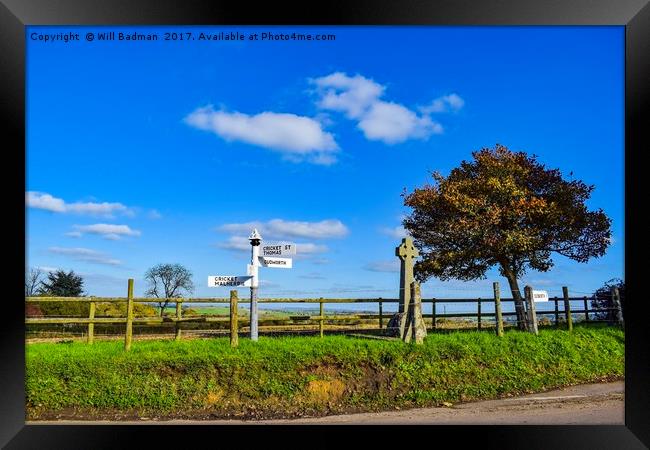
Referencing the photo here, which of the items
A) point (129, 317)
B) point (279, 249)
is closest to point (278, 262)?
point (279, 249)

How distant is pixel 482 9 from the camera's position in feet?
18.4

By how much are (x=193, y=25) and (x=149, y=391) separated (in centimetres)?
554

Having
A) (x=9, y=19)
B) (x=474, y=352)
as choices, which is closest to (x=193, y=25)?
(x=9, y=19)

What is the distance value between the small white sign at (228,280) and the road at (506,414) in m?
2.32

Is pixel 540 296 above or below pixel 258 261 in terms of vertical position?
below

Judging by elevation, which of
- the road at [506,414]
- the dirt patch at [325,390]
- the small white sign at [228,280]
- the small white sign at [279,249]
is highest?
the small white sign at [279,249]

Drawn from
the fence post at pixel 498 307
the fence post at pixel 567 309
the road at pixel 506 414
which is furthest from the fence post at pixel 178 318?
the fence post at pixel 567 309

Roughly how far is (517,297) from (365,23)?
9576 mm

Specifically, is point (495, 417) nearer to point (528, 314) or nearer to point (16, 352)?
point (528, 314)

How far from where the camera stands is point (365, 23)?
5.57 metres

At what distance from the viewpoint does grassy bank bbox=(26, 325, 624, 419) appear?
8.03m

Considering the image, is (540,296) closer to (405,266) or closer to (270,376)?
(405,266)

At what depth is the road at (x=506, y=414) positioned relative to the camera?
24.3 ft

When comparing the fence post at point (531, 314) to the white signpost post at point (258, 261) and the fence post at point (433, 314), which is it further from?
the white signpost post at point (258, 261)
